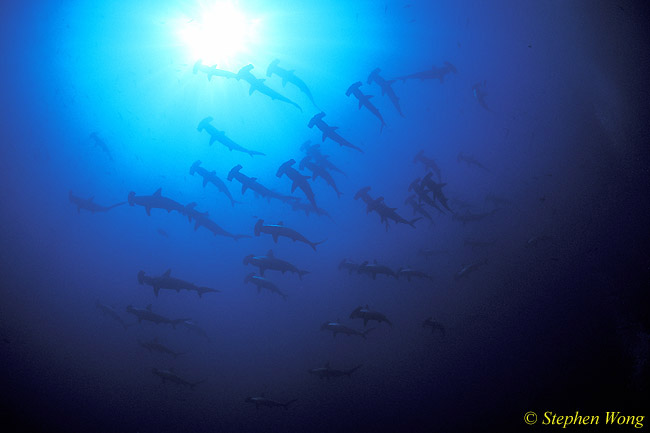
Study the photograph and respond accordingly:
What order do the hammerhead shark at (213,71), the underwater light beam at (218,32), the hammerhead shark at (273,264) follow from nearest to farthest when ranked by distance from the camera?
the hammerhead shark at (273,264) → the hammerhead shark at (213,71) → the underwater light beam at (218,32)

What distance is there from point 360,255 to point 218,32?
17.4 metres

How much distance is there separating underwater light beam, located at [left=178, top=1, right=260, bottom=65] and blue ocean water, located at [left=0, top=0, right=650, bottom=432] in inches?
4.6

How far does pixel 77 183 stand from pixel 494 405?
6305 cm

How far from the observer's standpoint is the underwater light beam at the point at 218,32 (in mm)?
15641

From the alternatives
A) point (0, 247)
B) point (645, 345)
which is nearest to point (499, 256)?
point (645, 345)

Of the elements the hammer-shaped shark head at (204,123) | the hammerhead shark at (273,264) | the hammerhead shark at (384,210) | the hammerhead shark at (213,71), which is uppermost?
the hammerhead shark at (213,71)

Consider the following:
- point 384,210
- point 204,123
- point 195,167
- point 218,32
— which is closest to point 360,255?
Answer: point 384,210

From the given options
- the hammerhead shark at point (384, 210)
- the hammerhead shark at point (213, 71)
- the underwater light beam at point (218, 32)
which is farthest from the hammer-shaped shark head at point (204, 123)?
the underwater light beam at point (218, 32)

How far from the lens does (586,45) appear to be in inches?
599

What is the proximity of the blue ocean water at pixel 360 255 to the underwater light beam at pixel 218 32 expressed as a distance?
0.38ft

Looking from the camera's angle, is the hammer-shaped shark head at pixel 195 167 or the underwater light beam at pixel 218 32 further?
the underwater light beam at pixel 218 32

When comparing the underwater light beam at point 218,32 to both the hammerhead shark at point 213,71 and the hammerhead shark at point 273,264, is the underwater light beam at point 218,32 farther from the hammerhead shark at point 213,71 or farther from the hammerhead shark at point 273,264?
the hammerhead shark at point 273,264

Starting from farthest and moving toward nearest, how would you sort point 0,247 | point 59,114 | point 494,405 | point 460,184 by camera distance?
point 59,114, point 460,184, point 0,247, point 494,405

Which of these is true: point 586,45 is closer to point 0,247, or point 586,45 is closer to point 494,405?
point 494,405
